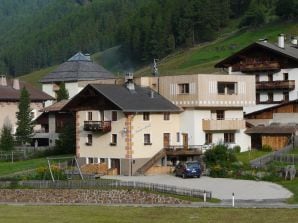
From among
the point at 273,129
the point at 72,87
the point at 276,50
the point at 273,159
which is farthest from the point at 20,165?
the point at 72,87

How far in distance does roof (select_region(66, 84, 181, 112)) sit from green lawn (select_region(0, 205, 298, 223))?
21.4 m

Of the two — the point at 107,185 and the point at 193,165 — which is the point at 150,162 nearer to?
the point at 193,165

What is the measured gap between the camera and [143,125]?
68.3m

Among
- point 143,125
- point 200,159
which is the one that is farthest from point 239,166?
point 143,125

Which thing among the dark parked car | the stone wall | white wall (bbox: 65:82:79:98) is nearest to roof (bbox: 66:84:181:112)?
the dark parked car

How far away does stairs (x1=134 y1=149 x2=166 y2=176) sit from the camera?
6669 centimetres

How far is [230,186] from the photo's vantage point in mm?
55594

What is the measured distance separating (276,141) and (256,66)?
60.2 ft

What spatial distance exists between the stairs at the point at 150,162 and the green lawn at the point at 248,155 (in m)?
6.67

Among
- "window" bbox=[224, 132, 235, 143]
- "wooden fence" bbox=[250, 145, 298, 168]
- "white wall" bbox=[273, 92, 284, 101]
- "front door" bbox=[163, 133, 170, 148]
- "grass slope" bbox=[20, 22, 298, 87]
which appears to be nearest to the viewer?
"wooden fence" bbox=[250, 145, 298, 168]

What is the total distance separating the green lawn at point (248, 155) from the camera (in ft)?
219

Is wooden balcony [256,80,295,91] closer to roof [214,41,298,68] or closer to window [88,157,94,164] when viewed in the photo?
roof [214,41,298,68]

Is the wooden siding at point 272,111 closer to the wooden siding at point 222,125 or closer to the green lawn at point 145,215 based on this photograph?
the wooden siding at point 222,125

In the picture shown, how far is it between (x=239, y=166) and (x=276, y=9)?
110345mm
